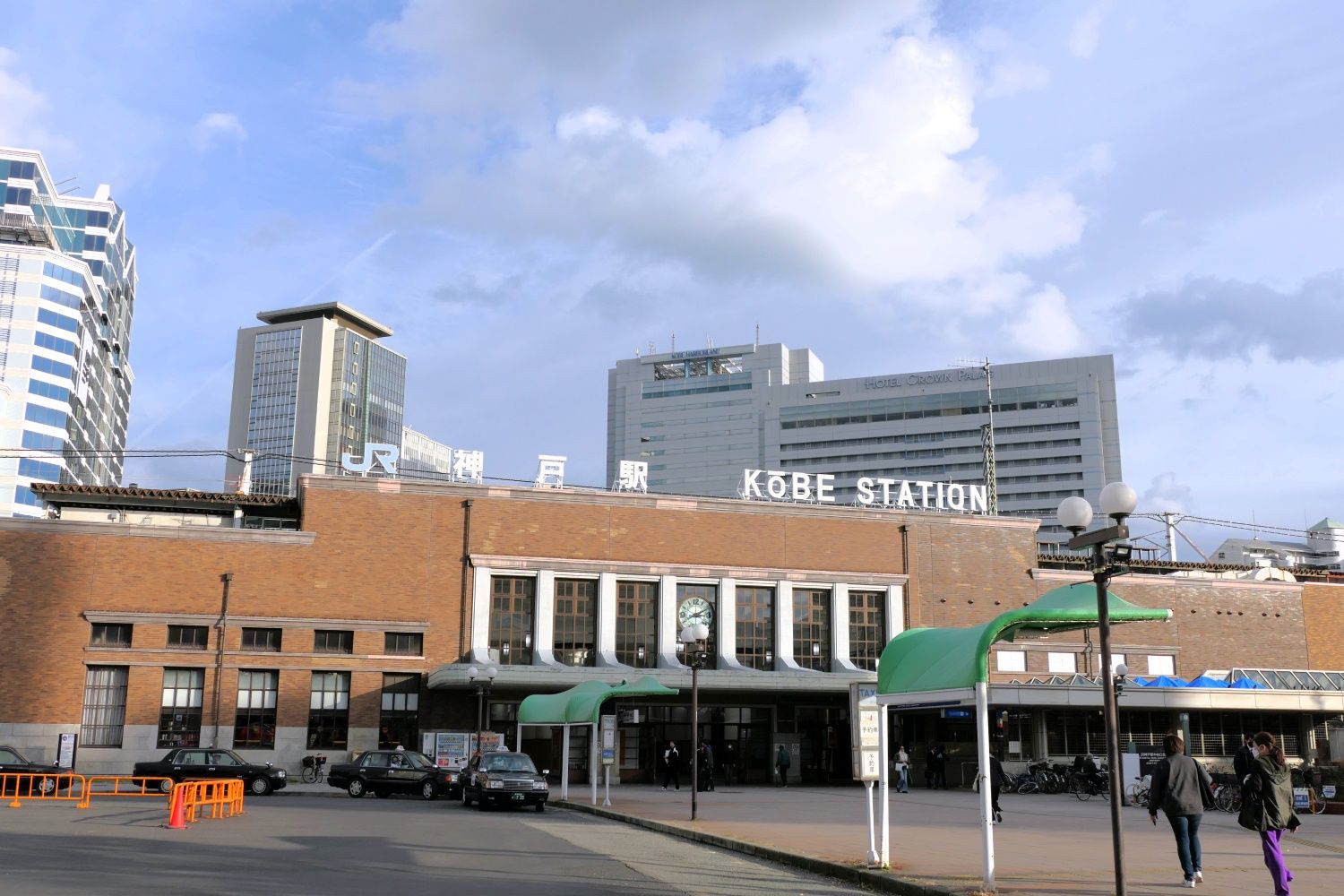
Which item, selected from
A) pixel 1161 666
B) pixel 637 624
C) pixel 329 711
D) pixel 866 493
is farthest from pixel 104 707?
pixel 1161 666

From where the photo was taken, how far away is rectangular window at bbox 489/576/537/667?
46031 mm

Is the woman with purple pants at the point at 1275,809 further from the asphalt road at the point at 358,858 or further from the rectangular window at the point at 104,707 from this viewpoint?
the rectangular window at the point at 104,707

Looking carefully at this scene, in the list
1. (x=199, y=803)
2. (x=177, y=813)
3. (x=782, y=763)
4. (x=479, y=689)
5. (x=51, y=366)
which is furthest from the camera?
(x=51, y=366)

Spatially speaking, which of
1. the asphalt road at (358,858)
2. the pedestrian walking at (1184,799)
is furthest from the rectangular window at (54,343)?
the pedestrian walking at (1184,799)

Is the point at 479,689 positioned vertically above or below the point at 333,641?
below

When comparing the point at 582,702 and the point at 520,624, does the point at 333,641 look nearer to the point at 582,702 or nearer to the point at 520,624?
the point at 520,624

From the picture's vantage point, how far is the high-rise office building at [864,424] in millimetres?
166375

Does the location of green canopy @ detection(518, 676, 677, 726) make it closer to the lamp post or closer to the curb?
the curb

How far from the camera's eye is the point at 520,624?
153ft

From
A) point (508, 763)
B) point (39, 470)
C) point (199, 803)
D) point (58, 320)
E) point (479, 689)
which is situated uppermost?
point (58, 320)

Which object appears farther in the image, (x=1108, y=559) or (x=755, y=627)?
(x=755, y=627)

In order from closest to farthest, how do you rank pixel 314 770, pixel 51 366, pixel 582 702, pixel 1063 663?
pixel 582 702 → pixel 314 770 → pixel 1063 663 → pixel 51 366

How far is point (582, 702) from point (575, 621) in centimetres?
1390

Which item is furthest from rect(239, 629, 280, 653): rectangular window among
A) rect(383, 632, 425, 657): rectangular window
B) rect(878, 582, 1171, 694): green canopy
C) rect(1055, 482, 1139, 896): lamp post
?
rect(1055, 482, 1139, 896): lamp post
